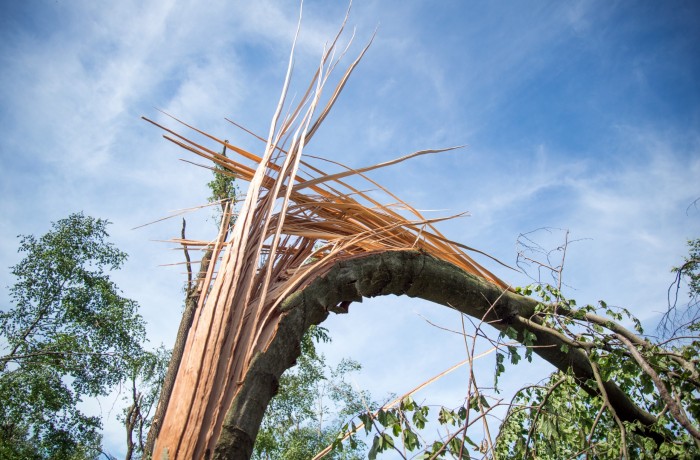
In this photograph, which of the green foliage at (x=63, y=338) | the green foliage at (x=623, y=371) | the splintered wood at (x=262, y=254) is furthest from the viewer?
the green foliage at (x=63, y=338)

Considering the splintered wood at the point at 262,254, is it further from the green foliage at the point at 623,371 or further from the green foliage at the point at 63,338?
the green foliage at the point at 63,338

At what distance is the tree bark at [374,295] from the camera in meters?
0.93

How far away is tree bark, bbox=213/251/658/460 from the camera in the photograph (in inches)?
36.8

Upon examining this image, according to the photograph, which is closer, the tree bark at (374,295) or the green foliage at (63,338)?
the tree bark at (374,295)

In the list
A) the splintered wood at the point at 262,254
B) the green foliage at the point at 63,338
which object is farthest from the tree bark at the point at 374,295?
the green foliage at the point at 63,338

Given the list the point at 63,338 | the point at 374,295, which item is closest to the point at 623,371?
the point at 374,295

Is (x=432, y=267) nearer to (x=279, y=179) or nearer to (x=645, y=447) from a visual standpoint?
(x=279, y=179)

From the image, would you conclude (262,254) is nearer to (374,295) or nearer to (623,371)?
(374,295)

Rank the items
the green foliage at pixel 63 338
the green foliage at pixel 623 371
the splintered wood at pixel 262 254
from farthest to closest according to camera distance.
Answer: the green foliage at pixel 63 338 → the green foliage at pixel 623 371 → the splintered wood at pixel 262 254

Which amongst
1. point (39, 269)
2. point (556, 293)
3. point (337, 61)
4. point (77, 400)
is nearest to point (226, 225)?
point (337, 61)

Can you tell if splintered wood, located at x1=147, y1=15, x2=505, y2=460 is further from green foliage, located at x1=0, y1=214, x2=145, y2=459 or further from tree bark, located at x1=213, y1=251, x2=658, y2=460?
green foliage, located at x1=0, y1=214, x2=145, y2=459

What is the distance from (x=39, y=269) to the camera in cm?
1108

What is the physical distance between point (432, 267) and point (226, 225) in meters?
0.63

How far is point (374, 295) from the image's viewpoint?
138 centimetres
